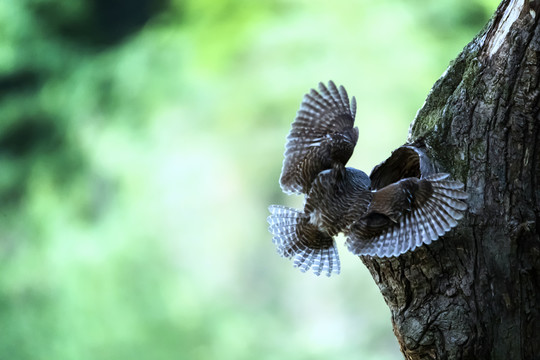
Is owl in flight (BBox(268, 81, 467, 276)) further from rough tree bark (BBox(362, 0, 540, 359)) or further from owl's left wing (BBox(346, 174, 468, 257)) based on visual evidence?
rough tree bark (BBox(362, 0, 540, 359))

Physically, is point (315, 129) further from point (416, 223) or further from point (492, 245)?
point (492, 245)

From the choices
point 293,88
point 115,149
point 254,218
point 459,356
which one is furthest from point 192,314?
point 459,356

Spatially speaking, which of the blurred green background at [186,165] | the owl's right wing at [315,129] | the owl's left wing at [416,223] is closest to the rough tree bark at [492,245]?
the owl's left wing at [416,223]

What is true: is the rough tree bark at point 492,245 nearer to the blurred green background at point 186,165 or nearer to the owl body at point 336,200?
the owl body at point 336,200

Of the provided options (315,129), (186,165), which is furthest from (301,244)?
(186,165)

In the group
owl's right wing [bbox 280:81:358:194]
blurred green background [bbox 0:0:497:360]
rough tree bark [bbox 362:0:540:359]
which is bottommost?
rough tree bark [bbox 362:0:540:359]

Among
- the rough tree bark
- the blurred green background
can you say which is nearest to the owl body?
the rough tree bark
